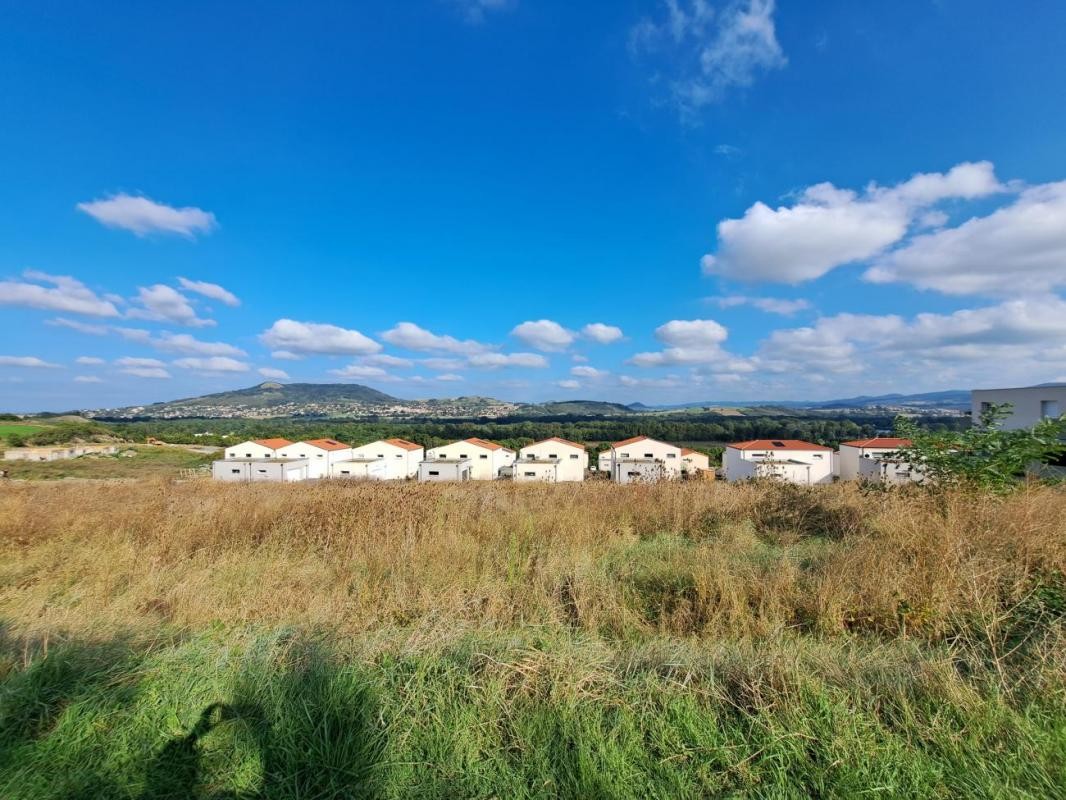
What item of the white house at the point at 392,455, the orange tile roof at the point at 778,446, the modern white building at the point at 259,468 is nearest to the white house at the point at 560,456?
the white house at the point at 392,455

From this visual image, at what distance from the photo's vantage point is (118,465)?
1842 inches

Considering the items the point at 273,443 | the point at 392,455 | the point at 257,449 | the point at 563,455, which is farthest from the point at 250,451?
the point at 563,455

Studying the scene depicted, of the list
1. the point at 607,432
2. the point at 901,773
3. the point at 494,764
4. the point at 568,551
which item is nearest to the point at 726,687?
the point at 901,773

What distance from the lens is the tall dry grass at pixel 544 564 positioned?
10.1ft

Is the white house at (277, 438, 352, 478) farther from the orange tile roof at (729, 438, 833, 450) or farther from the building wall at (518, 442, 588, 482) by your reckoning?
the orange tile roof at (729, 438, 833, 450)

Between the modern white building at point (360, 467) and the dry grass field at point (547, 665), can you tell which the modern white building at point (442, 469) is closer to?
the modern white building at point (360, 467)

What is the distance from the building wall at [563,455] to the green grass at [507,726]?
47.8 metres

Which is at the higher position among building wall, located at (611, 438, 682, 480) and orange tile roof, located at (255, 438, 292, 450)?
orange tile roof, located at (255, 438, 292, 450)

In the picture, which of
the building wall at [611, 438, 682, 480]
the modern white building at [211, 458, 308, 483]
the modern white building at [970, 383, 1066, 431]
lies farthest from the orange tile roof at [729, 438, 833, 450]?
the modern white building at [211, 458, 308, 483]

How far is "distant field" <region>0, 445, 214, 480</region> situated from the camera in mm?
36091

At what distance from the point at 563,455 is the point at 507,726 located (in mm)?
48888

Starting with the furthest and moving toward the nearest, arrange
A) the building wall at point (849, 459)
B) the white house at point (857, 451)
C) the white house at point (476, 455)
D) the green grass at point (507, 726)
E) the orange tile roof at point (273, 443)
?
1. the orange tile roof at point (273, 443)
2. the white house at point (476, 455)
3. the building wall at point (849, 459)
4. the white house at point (857, 451)
5. the green grass at point (507, 726)

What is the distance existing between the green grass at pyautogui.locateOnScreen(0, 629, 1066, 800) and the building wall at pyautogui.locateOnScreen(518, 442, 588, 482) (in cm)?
4777

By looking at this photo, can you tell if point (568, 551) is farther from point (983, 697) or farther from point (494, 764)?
point (983, 697)
